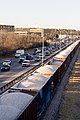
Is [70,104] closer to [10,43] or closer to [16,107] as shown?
[16,107]

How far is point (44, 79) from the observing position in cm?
1867

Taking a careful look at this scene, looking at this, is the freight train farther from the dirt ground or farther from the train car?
the dirt ground

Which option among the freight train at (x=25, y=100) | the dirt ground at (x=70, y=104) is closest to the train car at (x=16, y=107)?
the freight train at (x=25, y=100)

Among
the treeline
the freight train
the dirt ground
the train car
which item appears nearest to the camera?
the train car

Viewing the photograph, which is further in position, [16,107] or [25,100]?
[25,100]

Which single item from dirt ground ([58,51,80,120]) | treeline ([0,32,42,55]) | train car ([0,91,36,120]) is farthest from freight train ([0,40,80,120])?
treeline ([0,32,42,55])

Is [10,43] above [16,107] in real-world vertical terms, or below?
below

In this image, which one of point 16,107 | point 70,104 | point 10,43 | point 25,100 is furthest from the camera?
point 10,43

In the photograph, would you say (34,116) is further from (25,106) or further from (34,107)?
(25,106)

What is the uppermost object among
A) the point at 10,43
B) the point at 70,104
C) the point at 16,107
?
the point at 16,107

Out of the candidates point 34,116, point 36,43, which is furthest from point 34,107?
point 36,43

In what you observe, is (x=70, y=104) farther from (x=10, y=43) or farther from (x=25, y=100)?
(x=10, y=43)

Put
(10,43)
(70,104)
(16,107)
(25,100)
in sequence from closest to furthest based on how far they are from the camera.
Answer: (16,107)
(25,100)
(70,104)
(10,43)

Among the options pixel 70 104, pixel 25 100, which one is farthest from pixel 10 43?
pixel 25 100
